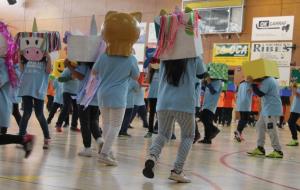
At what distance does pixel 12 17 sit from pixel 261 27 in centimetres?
1236

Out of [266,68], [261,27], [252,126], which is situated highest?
[261,27]

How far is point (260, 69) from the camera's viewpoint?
247 inches

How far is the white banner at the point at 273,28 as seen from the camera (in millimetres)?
15812

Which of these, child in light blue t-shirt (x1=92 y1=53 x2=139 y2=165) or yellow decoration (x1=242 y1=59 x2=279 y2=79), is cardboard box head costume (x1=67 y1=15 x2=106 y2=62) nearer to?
child in light blue t-shirt (x1=92 y1=53 x2=139 y2=165)

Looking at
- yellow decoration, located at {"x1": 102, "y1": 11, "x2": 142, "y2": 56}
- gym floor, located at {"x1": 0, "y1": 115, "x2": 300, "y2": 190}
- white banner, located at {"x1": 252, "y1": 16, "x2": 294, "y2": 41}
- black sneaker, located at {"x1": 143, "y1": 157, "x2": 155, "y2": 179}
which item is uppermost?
white banner, located at {"x1": 252, "y1": 16, "x2": 294, "y2": 41}

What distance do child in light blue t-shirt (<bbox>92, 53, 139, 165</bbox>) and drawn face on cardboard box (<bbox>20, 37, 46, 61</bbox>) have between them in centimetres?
113

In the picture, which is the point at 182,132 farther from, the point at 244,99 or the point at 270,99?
the point at 244,99

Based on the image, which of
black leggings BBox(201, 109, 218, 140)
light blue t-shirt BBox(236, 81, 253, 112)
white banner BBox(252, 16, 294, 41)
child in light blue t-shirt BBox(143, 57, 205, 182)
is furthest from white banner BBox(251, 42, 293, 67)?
child in light blue t-shirt BBox(143, 57, 205, 182)

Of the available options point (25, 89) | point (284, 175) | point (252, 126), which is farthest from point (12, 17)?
point (284, 175)

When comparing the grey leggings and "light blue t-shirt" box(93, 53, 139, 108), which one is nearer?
the grey leggings

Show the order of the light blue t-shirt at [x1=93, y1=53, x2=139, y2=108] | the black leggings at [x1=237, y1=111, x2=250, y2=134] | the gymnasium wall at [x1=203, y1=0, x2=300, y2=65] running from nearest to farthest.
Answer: the light blue t-shirt at [x1=93, y1=53, x2=139, y2=108] → the black leggings at [x1=237, y1=111, x2=250, y2=134] → the gymnasium wall at [x1=203, y1=0, x2=300, y2=65]

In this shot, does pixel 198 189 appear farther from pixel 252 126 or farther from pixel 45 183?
pixel 252 126

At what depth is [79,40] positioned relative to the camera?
17.4 feet

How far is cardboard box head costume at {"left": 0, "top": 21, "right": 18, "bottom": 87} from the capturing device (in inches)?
193
